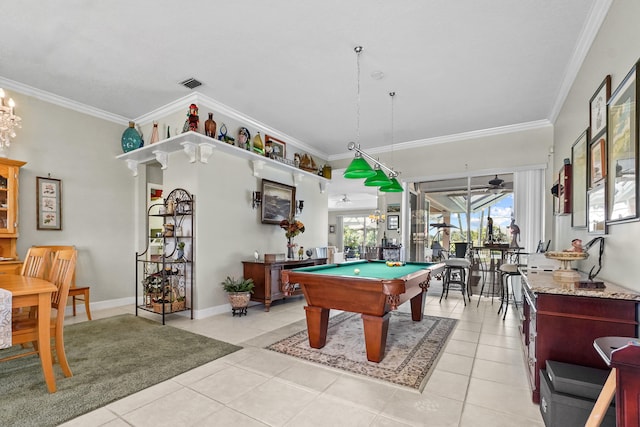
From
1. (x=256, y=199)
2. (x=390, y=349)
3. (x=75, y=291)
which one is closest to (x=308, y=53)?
(x=256, y=199)

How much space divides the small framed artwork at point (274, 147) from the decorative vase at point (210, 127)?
1222mm

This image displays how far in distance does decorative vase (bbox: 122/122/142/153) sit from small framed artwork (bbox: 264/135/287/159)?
202cm

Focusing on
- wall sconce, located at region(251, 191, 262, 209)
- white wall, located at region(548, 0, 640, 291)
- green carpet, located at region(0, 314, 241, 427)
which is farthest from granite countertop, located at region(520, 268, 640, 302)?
wall sconce, located at region(251, 191, 262, 209)

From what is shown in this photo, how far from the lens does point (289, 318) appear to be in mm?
4309

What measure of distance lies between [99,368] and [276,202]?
140 inches

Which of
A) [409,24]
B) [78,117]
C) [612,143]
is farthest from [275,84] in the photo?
[612,143]

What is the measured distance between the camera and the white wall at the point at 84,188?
412cm

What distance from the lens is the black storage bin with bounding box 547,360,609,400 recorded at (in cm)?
166

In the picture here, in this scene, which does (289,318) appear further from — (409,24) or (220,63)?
(409,24)

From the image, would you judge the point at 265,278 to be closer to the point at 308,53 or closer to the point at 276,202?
the point at 276,202

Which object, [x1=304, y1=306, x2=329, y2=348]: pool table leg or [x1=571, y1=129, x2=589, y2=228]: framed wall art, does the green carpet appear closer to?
[x1=304, y1=306, x2=329, y2=348]: pool table leg

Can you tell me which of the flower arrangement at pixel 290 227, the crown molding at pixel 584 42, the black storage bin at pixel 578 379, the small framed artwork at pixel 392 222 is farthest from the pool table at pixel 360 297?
the small framed artwork at pixel 392 222

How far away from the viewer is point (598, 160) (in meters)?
2.61

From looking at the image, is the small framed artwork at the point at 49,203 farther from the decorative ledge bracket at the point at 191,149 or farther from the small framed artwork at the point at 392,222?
the small framed artwork at the point at 392,222
